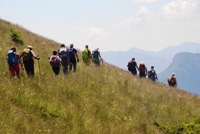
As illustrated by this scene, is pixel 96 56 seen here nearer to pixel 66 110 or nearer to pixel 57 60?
pixel 57 60

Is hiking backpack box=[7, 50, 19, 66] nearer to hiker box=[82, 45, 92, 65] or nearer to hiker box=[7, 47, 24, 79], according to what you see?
hiker box=[7, 47, 24, 79]

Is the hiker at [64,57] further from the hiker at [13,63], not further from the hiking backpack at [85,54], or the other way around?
the hiking backpack at [85,54]

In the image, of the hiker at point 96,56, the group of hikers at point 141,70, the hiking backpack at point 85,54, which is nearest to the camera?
the hiking backpack at point 85,54

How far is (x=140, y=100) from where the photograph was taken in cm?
1767

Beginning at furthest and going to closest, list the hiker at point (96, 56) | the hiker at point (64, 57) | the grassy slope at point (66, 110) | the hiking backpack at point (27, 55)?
the hiker at point (96, 56), the hiker at point (64, 57), the hiking backpack at point (27, 55), the grassy slope at point (66, 110)

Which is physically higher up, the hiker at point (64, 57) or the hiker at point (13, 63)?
the hiker at point (64, 57)

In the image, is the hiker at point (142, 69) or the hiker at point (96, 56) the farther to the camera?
the hiker at point (142, 69)

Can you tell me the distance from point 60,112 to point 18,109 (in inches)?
56.5

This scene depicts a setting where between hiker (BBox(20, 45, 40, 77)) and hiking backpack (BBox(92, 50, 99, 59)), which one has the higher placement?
hiking backpack (BBox(92, 50, 99, 59))

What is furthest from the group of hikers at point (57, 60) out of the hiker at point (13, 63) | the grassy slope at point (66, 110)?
the grassy slope at point (66, 110)

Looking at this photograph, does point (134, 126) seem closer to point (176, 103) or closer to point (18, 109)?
point (18, 109)

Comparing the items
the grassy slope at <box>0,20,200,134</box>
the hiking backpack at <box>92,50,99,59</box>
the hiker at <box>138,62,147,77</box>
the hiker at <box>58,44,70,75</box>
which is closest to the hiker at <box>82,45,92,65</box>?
the hiking backpack at <box>92,50,99,59</box>

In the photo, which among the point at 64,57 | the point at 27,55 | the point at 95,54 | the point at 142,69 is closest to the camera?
the point at 27,55

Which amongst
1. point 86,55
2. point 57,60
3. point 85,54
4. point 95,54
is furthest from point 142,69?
point 57,60
